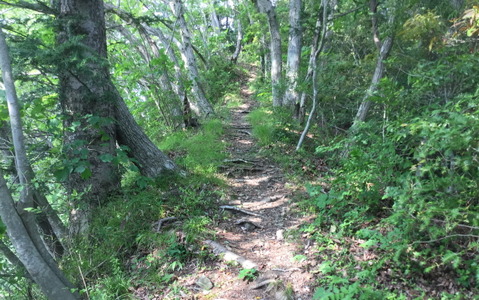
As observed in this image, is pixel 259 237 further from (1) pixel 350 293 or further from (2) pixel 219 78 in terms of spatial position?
(2) pixel 219 78

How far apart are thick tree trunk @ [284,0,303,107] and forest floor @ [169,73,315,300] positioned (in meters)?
2.89

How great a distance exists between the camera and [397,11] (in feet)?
17.8

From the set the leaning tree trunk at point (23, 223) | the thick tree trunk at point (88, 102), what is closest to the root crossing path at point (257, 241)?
the leaning tree trunk at point (23, 223)

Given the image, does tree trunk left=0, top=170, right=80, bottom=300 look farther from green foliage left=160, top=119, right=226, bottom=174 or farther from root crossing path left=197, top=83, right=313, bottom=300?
green foliage left=160, top=119, right=226, bottom=174

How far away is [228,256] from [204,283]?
45cm

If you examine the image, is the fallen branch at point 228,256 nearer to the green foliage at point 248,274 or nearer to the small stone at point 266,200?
the green foliage at point 248,274

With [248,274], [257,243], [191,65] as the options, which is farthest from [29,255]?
[191,65]

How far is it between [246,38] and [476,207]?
17998 mm

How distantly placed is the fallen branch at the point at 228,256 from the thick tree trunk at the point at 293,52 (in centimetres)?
546

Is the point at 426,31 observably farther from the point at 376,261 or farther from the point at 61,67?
the point at 61,67

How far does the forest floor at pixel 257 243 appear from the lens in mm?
3070

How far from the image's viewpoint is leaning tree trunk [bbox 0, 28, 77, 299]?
9.00ft

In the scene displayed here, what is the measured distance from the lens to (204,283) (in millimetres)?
3264

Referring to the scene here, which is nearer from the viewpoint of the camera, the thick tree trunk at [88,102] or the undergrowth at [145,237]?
the undergrowth at [145,237]
